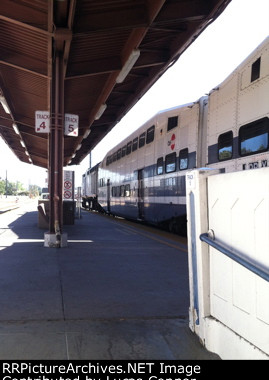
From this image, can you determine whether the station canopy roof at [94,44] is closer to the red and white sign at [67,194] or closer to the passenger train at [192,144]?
the passenger train at [192,144]

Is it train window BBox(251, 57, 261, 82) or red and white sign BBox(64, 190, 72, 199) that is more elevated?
train window BBox(251, 57, 261, 82)

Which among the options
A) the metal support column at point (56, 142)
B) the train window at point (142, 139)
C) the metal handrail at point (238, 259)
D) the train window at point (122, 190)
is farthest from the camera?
the train window at point (122, 190)

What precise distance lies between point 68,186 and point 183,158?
8.03m

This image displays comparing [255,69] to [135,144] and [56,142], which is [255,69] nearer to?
[56,142]

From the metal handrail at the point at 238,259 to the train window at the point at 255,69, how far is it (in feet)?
16.1

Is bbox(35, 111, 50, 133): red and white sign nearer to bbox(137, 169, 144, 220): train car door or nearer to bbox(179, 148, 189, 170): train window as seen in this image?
bbox(179, 148, 189, 170): train window

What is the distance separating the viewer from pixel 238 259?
9.82 feet

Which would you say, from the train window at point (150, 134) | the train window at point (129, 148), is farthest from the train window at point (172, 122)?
the train window at point (129, 148)

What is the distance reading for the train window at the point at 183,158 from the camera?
10875 millimetres

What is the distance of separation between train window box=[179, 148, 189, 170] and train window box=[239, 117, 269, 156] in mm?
3037

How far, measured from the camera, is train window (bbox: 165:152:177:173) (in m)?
11.9

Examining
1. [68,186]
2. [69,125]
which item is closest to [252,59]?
[69,125]

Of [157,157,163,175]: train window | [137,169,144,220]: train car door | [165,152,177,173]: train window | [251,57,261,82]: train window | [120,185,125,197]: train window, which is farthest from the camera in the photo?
[120,185,125,197]: train window

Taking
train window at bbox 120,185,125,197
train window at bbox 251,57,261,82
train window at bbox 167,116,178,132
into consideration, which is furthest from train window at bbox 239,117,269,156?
train window at bbox 120,185,125,197
